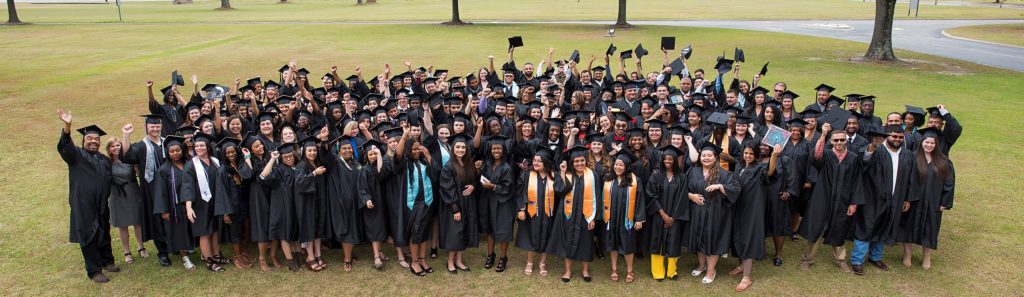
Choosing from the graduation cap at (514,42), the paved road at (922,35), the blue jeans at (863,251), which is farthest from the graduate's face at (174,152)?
the paved road at (922,35)

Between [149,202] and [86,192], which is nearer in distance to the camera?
[86,192]

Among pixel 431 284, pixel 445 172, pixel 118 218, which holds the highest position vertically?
pixel 445 172

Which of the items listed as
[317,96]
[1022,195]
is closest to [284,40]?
[317,96]

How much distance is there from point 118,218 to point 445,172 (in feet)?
12.5

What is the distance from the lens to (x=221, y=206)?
25.3 ft

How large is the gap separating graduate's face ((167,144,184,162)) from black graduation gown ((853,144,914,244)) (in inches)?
297

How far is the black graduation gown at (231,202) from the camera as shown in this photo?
7699mm

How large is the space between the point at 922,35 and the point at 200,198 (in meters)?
Result: 38.3

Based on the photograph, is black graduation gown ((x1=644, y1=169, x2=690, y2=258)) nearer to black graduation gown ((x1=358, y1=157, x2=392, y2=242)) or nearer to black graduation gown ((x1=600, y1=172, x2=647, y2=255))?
black graduation gown ((x1=600, y1=172, x2=647, y2=255))

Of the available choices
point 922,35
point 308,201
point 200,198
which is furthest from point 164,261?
point 922,35

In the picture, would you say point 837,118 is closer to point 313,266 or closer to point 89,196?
point 313,266

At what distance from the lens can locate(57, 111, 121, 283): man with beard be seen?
7555mm

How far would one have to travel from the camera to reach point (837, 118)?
8.59m

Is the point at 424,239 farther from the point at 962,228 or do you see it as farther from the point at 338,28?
the point at 338,28
